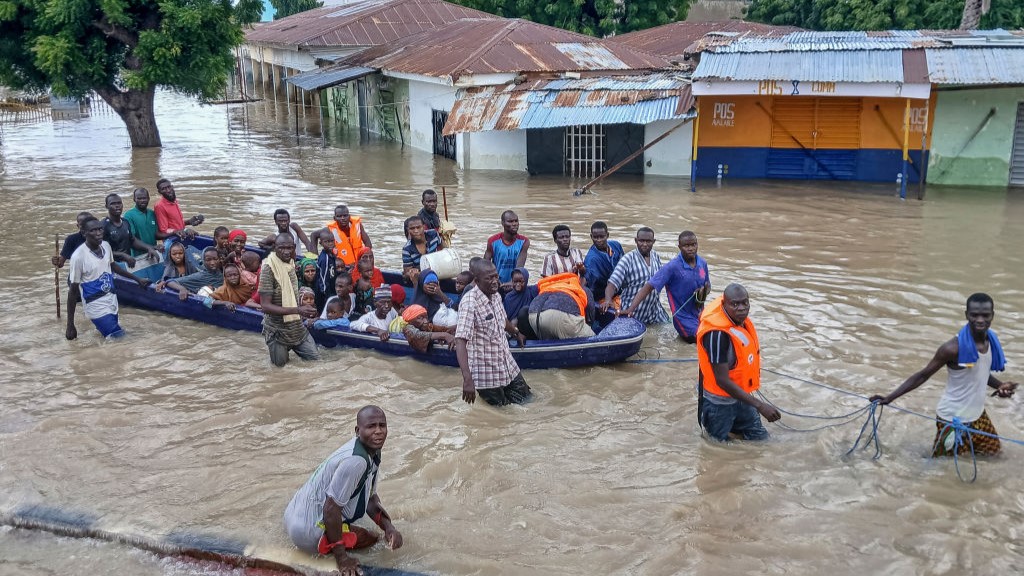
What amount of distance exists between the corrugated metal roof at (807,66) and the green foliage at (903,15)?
1010 centimetres

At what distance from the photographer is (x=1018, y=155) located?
59.2 feet

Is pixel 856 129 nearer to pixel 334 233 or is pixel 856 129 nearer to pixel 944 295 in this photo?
pixel 944 295

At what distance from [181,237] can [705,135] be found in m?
12.2

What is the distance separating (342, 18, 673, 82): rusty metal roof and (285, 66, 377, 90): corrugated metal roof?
52 cm

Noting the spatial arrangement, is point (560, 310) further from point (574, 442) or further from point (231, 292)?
point (231, 292)

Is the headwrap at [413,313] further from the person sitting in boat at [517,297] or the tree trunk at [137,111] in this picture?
the tree trunk at [137,111]

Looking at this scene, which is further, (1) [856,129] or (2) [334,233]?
(1) [856,129]

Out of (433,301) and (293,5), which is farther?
(293,5)

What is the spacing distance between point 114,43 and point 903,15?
21.7 metres

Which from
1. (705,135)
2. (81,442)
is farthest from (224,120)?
(81,442)

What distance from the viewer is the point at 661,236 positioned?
585 inches

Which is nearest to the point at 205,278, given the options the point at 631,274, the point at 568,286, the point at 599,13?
the point at 568,286

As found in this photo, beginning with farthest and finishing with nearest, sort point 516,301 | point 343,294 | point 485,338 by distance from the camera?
point 343,294 → point 516,301 → point 485,338

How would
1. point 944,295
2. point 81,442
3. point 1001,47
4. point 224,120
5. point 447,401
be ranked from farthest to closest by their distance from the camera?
point 224,120, point 1001,47, point 944,295, point 447,401, point 81,442
